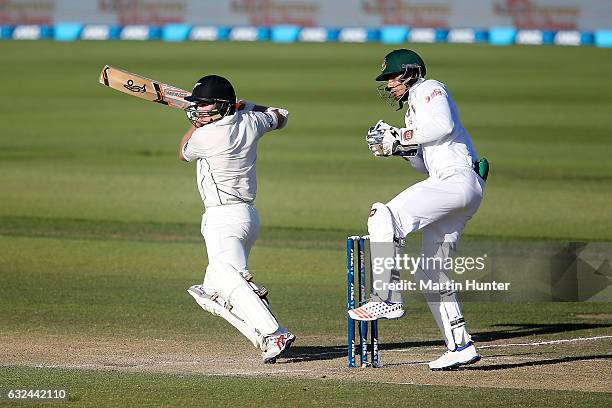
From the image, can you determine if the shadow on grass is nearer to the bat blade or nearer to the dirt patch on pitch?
the dirt patch on pitch

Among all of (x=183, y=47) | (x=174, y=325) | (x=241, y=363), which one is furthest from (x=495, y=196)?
(x=183, y=47)

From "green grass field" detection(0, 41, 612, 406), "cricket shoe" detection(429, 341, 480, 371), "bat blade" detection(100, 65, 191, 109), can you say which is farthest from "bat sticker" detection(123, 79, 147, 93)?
"cricket shoe" detection(429, 341, 480, 371)

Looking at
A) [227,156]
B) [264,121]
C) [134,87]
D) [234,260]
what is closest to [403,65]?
Result: [264,121]

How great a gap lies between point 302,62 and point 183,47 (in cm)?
595

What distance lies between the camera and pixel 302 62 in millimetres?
40500

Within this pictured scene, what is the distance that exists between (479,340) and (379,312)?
1994 millimetres

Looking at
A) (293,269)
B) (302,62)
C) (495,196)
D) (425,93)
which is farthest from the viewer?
(302,62)

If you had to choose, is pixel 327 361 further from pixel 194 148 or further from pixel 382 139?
pixel 194 148

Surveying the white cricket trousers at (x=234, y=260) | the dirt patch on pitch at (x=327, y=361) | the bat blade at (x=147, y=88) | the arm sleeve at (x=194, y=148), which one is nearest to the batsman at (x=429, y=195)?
the dirt patch on pitch at (x=327, y=361)

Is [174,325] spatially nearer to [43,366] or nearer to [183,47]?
[43,366]

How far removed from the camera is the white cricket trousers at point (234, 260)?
831 centimetres

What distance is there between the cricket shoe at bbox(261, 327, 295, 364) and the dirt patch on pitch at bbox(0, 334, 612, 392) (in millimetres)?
83

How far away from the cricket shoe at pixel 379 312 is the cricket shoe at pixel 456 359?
48 centimetres

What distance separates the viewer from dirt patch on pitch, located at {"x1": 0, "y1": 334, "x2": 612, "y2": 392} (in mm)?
7742
